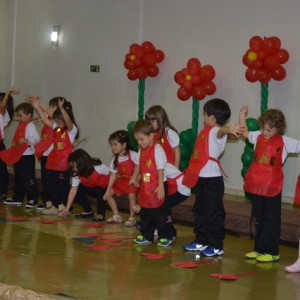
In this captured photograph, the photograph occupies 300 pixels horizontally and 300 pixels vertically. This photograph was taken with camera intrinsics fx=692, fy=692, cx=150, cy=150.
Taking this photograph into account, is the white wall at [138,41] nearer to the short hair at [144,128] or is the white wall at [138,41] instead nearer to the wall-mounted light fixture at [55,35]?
the wall-mounted light fixture at [55,35]

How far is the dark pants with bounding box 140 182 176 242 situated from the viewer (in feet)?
22.2

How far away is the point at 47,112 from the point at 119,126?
2.64 metres

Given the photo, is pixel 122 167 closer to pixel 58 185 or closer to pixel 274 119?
pixel 58 185

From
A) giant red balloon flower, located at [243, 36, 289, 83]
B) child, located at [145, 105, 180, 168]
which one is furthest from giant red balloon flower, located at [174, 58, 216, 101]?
child, located at [145, 105, 180, 168]

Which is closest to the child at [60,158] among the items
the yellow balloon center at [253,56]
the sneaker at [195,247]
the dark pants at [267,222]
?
the yellow balloon center at [253,56]

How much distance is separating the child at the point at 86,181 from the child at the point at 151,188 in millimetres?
1484

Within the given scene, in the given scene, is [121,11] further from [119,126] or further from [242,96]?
[242,96]

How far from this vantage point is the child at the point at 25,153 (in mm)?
9047

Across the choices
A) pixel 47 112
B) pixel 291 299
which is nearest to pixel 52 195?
pixel 47 112

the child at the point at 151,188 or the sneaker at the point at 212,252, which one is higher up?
the child at the point at 151,188

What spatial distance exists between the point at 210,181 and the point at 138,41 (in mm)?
5069

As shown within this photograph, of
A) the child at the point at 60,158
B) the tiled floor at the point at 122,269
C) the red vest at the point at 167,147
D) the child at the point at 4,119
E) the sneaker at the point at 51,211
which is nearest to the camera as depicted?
the tiled floor at the point at 122,269

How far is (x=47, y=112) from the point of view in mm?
8891

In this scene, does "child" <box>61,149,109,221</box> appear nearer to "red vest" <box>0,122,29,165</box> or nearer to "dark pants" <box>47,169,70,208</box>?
"dark pants" <box>47,169,70,208</box>
